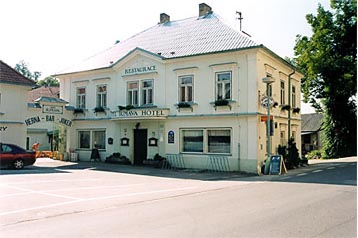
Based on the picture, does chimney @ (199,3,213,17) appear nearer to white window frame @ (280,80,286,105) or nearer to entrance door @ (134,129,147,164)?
white window frame @ (280,80,286,105)

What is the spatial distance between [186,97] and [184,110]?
0.82 meters

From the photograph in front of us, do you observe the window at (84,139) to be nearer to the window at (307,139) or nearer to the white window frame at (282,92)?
the white window frame at (282,92)

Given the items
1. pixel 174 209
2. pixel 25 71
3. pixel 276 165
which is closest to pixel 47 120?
pixel 276 165

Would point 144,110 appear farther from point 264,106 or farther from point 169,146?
point 264,106

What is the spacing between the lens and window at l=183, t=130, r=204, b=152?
22.6 metres

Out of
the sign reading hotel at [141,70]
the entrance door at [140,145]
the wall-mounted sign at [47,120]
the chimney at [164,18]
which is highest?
the chimney at [164,18]

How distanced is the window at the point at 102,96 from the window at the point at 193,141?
705 cm

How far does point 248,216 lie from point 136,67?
18.1 meters

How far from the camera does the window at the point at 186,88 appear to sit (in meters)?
23.1

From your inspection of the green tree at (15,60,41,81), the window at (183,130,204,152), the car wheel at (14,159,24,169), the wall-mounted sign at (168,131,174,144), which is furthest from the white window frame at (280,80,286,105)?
the green tree at (15,60,41,81)

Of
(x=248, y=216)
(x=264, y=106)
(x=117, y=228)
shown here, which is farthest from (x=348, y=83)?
(x=117, y=228)

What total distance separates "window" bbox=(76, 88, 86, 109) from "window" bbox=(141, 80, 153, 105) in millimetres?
5484

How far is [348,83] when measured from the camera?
3312cm

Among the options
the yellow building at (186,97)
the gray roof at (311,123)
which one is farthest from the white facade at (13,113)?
the gray roof at (311,123)
